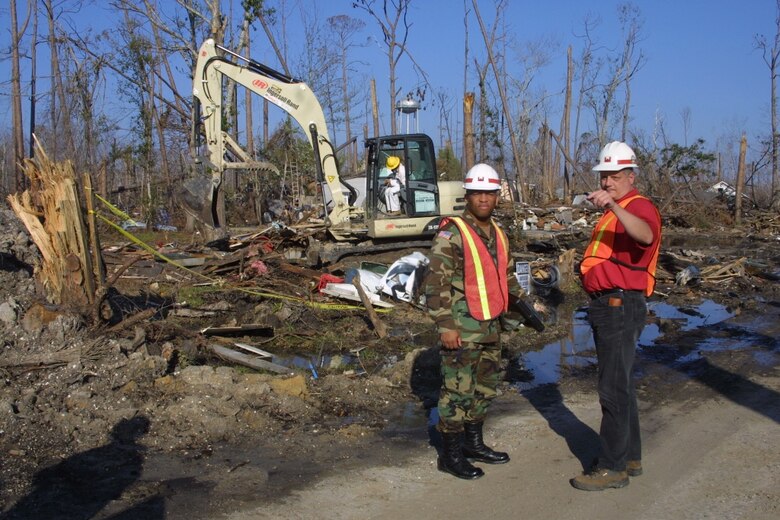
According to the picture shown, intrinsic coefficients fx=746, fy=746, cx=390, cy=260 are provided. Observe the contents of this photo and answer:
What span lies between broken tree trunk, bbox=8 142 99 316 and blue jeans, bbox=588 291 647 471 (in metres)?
4.72

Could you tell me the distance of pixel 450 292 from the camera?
16.1 feet

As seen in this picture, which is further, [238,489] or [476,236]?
[476,236]

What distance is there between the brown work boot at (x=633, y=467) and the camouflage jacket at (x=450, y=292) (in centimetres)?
117

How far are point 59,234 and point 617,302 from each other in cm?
507

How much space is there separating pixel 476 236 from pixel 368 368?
12.2 feet

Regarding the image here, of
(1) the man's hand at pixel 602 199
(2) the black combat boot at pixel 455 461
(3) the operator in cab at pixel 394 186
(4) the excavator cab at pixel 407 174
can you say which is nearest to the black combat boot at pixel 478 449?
(2) the black combat boot at pixel 455 461

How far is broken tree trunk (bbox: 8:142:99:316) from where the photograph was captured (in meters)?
6.86

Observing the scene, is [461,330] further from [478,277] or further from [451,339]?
[478,277]

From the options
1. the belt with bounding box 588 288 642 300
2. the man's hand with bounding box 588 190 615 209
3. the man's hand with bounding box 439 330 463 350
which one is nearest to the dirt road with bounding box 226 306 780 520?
the man's hand with bounding box 439 330 463 350

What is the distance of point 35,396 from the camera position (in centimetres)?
562

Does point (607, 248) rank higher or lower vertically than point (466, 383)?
higher

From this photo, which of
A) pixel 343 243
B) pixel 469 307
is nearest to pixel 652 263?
pixel 469 307

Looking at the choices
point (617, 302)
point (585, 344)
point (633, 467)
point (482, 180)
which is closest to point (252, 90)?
point (585, 344)

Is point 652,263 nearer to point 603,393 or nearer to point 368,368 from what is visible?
point 603,393
